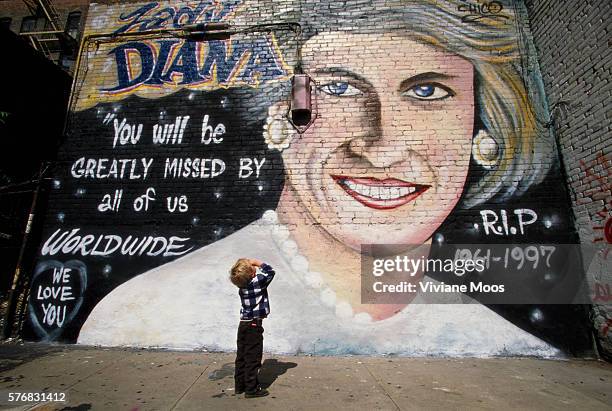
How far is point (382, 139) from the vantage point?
5.32m

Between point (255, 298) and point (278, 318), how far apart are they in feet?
5.01

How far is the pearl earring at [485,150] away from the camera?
203 inches

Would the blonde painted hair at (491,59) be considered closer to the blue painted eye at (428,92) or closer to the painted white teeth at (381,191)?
the blue painted eye at (428,92)

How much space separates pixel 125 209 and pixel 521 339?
6004 mm

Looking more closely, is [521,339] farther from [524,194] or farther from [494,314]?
[524,194]

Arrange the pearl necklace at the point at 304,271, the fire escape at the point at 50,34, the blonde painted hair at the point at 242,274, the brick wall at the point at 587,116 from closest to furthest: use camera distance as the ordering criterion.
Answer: the blonde painted hair at the point at 242,274 < the brick wall at the point at 587,116 < the pearl necklace at the point at 304,271 < the fire escape at the point at 50,34


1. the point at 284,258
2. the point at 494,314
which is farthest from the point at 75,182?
the point at 494,314

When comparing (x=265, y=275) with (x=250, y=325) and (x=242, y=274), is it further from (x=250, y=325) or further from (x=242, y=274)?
(x=250, y=325)

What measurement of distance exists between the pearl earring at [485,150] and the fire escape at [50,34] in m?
9.12

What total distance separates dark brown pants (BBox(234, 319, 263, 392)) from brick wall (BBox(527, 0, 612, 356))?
4415mm

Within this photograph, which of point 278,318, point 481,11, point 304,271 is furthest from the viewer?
point 481,11

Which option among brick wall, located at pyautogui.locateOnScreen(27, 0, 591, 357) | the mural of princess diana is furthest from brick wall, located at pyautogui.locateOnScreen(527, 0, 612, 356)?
the mural of princess diana

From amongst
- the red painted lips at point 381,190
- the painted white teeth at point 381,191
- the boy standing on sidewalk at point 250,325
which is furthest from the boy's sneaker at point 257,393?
the painted white teeth at point 381,191

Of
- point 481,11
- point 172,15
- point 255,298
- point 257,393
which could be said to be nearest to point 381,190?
point 255,298
